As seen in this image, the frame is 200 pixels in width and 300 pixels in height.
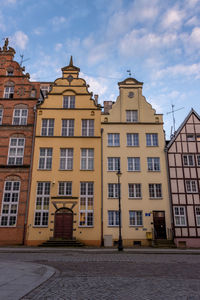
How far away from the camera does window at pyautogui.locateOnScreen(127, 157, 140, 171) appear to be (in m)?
27.4

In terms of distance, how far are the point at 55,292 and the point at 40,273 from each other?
3.02 metres

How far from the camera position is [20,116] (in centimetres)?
2917

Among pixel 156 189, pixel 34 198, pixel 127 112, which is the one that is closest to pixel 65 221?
pixel 34 198

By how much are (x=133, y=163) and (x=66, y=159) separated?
776 cm

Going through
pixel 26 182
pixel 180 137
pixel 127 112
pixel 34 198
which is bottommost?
pixel 34 198

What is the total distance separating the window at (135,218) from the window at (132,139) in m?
7.70

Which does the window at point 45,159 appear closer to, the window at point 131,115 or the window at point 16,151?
the window at point 16,151

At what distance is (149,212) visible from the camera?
84.4 ft

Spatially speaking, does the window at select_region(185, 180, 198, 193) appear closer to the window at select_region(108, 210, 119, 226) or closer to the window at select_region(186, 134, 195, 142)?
the window at select_region(186, 134, 195, 142)

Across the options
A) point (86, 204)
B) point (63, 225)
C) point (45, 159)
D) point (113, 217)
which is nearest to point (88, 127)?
point (45, 159)

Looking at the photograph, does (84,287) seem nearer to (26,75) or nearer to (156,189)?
(156,189)

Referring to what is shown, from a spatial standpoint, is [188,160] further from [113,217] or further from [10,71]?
[10,71]

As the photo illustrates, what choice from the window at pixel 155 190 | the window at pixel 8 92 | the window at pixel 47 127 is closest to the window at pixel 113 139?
the window at pixel 155 190

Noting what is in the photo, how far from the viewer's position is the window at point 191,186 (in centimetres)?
2616
